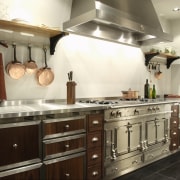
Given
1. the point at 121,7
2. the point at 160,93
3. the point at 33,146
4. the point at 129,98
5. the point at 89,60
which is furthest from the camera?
the point at 160,93

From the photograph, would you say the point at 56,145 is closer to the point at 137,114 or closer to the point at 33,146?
the point at 33,146

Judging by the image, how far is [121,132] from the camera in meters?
2.36

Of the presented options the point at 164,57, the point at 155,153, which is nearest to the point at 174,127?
the point at 155,153

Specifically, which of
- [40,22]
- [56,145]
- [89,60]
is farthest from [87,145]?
[40,22]

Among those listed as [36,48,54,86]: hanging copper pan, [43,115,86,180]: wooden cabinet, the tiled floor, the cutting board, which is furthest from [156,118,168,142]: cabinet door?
the cutting board

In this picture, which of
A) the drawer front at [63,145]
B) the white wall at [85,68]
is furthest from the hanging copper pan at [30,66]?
the drawer front at [63,145]

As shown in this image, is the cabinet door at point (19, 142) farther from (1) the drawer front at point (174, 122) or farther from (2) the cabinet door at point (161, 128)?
(1) the drawer front at point (174, 122)

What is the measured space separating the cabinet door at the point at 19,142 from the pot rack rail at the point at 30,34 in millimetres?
940

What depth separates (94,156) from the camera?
2105 millimetres

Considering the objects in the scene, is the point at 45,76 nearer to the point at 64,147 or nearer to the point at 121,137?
the point at 64,147

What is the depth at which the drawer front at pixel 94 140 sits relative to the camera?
6.75 ft

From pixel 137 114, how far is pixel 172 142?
105cm

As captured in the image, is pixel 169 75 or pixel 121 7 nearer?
pixel 121 7

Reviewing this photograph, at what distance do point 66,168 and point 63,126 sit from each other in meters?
0.39
